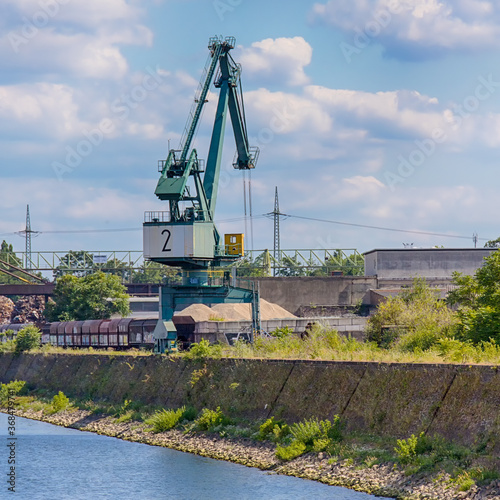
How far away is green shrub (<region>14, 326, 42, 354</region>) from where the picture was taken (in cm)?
7225

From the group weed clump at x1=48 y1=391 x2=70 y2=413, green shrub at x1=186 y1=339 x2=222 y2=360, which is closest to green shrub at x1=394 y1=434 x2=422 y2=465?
green shrub at x1=186 y1=339 x2=222 y2=360

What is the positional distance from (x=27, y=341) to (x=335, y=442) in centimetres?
4445

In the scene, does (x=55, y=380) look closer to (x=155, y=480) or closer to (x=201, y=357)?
(x=201, y=357)

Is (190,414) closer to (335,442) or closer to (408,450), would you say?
(335,442)

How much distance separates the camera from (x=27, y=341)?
237 ft

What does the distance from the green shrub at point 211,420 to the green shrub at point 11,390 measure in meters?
26.7

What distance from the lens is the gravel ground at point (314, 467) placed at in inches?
1075

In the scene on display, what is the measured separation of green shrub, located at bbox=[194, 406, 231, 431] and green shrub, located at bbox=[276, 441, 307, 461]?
6.58m

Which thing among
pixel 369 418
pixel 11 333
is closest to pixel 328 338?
pixel 369 418

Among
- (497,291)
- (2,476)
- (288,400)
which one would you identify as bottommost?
(2,476)

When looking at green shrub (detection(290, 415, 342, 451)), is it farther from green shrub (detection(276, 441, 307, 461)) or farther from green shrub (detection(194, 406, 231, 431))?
green shrub (detection(194, 406, 231, 431))

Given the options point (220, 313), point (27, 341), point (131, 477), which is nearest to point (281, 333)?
point (220, 313)

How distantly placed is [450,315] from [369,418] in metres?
21.4

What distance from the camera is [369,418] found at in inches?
1324
